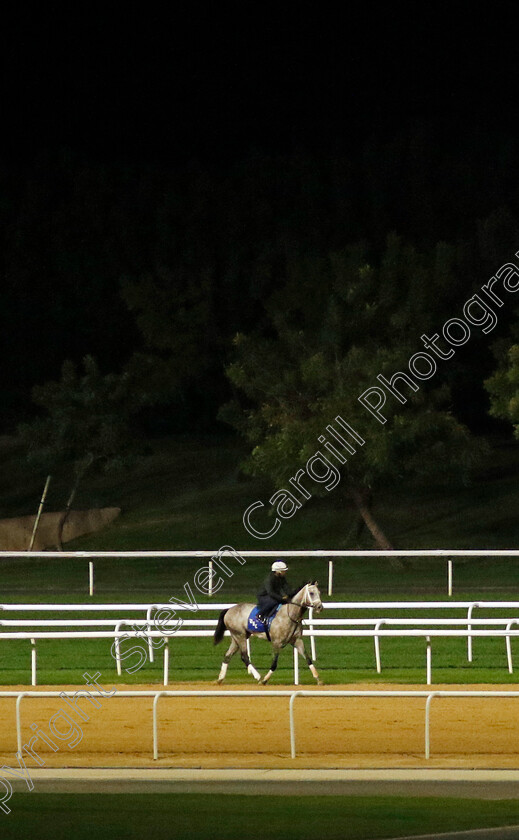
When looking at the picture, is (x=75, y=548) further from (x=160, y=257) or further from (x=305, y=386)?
(x=160, y=257)

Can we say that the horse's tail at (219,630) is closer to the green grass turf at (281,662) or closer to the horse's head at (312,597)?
the green grass turf at (281,662)

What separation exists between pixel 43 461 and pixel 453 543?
10.2 m

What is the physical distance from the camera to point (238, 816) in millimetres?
8531

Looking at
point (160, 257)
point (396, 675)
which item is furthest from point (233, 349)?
point (396, 675)

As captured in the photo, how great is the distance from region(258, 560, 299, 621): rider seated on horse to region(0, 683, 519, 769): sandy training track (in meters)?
0.81

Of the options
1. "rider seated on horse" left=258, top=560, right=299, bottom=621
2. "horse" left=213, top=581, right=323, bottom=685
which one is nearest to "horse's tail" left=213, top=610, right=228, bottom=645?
"horse" left=213, top=581, right=323, bottom=685

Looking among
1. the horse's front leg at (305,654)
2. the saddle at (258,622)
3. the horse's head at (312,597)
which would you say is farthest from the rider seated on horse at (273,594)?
A: the horse's front leg at (305,654)

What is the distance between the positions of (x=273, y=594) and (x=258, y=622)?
1.09ft

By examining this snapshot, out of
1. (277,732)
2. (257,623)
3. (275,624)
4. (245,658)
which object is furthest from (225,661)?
(277,732)

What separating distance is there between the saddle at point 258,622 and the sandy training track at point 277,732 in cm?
62

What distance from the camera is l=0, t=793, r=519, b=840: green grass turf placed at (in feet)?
26.8

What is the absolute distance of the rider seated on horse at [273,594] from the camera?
1571 centimetres

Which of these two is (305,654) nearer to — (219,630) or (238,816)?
(219,630)

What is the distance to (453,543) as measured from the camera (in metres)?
36.0
